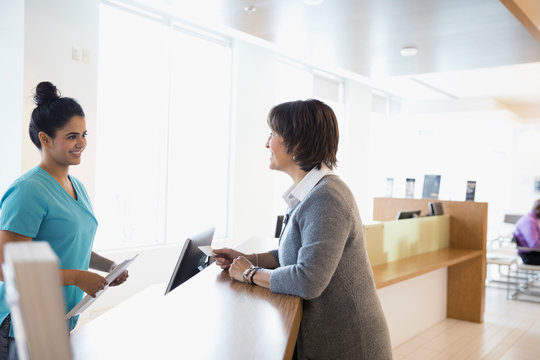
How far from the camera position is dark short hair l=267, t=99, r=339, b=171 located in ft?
4.55

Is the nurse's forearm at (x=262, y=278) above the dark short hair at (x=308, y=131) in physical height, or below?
below

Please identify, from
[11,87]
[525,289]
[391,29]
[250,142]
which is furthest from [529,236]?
[11,87]

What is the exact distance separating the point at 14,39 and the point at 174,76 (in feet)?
6.79

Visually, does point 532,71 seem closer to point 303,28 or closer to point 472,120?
point 472,120

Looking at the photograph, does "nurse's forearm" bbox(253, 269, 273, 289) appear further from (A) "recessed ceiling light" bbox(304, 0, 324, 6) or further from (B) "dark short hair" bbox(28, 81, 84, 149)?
(A) "recessed ceiling light" bbox(304, 0, 324, 6)

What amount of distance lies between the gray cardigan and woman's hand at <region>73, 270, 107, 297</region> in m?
0.58

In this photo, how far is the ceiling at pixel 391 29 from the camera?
12.6 ft

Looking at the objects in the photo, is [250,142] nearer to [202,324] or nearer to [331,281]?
[331,281]

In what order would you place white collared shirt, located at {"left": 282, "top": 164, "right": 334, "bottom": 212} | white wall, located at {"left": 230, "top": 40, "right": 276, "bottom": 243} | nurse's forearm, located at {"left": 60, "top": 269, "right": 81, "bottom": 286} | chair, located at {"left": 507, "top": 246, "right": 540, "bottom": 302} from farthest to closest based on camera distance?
white wall, located at {"left": 230, "top": 40, "right": 276, "bottom": 243}
chair, located at {"left": 507, "top": 246, "right": 540, "bottom": 302}
nurse's forearm, located at {"left": 60, "top": 269, "right": 81, "bottom": 286}
white collared shirt, located at {"left": 282, "top": 164, "right": 334, "bottom": 212}

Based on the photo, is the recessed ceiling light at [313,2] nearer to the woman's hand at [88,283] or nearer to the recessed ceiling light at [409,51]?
the recessed ceiling light at [409,51]

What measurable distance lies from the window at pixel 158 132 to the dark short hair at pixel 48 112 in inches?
135

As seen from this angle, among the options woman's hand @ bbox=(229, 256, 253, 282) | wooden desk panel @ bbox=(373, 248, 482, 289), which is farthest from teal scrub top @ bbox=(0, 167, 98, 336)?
wooden desk panel @ bbox=(373, 248, 482, 289)

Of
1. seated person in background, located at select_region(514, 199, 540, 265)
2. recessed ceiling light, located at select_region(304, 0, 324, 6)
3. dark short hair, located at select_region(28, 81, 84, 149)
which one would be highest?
recessed ceiling light, located at select_region(304, 0, 324, 6)

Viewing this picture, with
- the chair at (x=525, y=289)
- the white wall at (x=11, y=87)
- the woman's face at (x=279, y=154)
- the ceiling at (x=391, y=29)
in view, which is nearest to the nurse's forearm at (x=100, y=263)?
the woman's face at (x=279, y=154)
